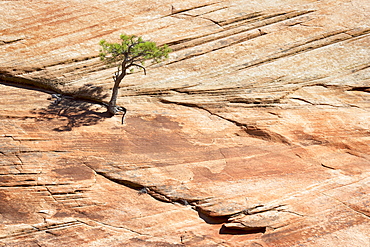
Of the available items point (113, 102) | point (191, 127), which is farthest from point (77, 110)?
point (191, 127)

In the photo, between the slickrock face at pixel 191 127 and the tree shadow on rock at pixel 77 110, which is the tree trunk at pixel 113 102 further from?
the slickrock face at pixel 191 127

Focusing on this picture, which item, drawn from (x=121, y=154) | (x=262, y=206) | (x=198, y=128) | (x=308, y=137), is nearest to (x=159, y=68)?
(x=198, y=128)

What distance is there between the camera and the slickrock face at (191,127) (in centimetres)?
1056

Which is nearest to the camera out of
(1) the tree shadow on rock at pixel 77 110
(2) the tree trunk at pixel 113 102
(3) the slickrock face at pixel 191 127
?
(3) the slickrock face at pixel 191 127

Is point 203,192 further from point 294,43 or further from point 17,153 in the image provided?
point 294,43

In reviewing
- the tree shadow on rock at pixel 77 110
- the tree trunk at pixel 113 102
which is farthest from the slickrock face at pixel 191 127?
the tree trunk at pixel 113 102

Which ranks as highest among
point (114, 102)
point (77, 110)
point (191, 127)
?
point (114, 102)

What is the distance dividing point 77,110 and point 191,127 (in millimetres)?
3938

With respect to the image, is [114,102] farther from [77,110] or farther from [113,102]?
[77,110]

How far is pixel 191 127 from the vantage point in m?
13.6

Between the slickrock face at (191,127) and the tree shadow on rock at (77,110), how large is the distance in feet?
0.21

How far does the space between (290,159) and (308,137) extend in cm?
137

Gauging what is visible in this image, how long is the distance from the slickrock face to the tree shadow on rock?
0.06 metres

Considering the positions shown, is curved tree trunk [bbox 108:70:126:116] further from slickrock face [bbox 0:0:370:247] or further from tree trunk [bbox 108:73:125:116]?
slickrock face [bbox 0:0:370:247]
